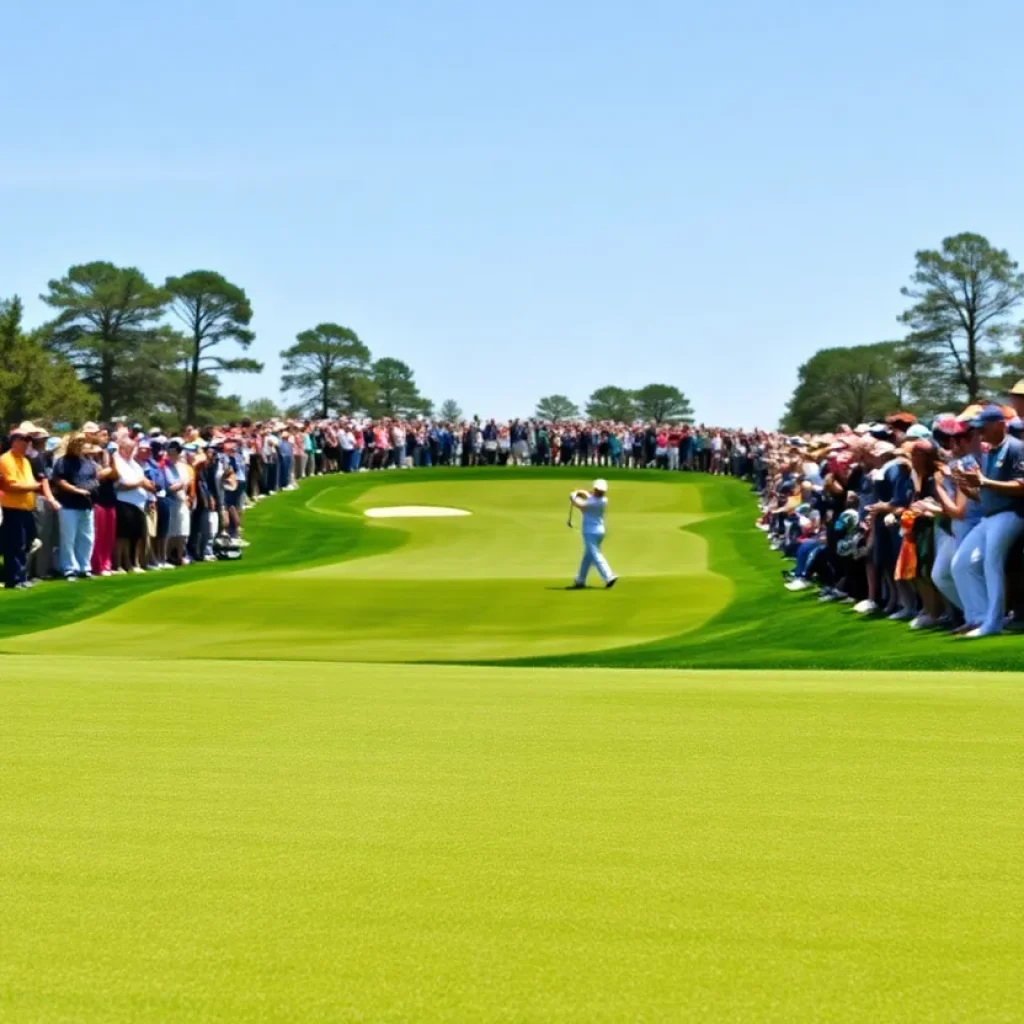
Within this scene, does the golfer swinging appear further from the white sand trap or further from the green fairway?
the white sand trap

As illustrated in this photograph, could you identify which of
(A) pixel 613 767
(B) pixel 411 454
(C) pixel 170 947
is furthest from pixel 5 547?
(B) pixel 411 454

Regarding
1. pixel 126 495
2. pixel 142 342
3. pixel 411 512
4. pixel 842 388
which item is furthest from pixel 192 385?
pixel 126 495

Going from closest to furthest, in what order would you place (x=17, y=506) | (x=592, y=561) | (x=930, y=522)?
(x=930, y=522) → (x=17, y=506) → (x=592, y=561)

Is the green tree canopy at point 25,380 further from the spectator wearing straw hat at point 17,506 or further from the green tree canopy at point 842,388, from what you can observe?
the spectator wearing straw hat at point 17,506

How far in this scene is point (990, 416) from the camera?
15.6 metres

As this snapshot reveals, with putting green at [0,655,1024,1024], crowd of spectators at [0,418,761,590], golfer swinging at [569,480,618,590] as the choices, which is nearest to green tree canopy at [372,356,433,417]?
crowd of spectators at [0,418,761,590]

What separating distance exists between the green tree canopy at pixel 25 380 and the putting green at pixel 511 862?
87670mm

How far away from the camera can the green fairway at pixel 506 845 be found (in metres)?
4.11

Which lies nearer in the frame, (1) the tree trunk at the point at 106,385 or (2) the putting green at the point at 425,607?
(2) the putting green at the point at 425,607

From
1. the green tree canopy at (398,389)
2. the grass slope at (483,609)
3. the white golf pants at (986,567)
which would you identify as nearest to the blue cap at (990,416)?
the white golf pants at (986,567)

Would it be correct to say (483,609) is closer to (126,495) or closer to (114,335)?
(126,495)

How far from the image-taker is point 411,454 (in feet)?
237

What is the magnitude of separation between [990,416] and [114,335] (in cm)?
11331

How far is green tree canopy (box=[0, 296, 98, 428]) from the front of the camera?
308 feet
